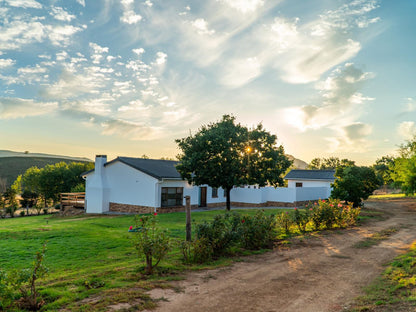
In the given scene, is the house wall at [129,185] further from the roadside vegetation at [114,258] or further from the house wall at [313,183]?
the house wall at [313,183]

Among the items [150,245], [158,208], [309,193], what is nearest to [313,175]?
[309,193]

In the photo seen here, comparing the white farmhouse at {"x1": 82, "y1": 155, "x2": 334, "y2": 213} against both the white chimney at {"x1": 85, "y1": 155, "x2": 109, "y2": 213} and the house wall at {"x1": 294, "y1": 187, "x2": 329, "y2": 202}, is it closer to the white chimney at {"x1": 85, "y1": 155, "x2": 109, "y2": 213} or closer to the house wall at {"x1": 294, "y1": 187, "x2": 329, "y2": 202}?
the white chimney at {"x1": 85, "y1": 155, "x2": 109, "y2": 213}

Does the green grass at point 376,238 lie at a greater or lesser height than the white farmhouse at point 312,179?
lesser

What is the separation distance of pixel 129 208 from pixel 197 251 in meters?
19.1

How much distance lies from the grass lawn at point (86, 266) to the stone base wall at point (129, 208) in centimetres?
1046

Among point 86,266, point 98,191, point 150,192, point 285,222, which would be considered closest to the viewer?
point 86,266

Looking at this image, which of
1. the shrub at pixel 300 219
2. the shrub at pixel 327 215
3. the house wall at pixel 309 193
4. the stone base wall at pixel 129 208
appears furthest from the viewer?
the house wall at pixel 309 193

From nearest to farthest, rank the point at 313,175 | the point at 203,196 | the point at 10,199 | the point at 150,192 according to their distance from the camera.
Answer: the point at 150,192, the point at 203,196, the point at 10,199, the point at 313,175

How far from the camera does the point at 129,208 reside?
26828 millimetres

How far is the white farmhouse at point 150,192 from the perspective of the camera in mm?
25672

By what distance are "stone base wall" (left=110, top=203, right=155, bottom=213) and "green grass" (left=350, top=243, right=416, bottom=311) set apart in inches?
781

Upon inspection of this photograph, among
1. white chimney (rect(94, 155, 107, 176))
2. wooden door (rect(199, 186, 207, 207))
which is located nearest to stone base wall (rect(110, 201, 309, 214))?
wooden door (rect(199, 186, 207, 207))

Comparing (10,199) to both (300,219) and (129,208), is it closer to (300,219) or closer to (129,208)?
(129,208)

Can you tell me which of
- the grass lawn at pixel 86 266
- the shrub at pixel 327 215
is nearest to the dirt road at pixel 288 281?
the grass lawn at pixel 86 266
